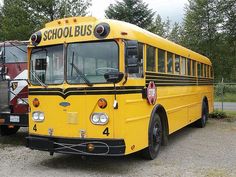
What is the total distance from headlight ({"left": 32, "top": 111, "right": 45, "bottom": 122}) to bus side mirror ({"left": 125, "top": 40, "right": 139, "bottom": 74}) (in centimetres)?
188

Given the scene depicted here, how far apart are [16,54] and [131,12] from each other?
72.9 ft

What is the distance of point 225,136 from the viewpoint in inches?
454

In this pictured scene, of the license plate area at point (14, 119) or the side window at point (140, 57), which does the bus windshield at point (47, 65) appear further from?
the license plate area at point (14, 119)

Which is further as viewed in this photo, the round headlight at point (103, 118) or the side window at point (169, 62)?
the side window at point (169, 62)

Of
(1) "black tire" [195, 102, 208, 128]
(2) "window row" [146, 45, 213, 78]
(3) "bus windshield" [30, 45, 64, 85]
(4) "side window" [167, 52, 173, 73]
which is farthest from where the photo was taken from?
(1) "black tire" [195, 102, 208, 128]

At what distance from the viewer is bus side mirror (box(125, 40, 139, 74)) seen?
682 centimetres

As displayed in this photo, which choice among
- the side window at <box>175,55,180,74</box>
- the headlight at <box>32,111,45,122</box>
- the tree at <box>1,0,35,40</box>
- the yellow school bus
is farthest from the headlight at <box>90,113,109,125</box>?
the tree at <box>1,0,35,40</box>

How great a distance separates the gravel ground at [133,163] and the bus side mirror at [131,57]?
6.08 ft

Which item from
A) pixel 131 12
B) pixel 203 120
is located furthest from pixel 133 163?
pixel 131 12

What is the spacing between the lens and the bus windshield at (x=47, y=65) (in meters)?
7.37

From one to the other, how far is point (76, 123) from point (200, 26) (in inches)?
1285

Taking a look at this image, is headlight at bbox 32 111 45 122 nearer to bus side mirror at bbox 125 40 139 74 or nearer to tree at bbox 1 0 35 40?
bus side mirror at bbox 125 40 139 74

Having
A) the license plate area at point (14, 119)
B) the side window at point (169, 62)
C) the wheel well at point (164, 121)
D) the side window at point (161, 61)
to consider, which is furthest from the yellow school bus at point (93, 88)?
the license plate area at point (14, 119)

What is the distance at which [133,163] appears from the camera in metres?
7.87
